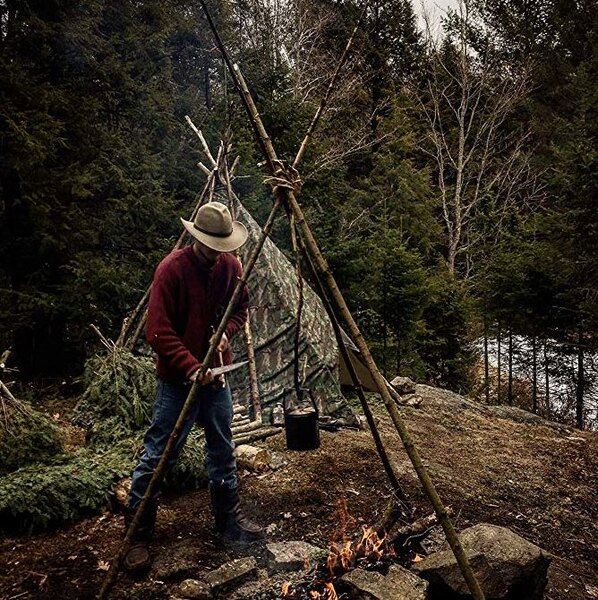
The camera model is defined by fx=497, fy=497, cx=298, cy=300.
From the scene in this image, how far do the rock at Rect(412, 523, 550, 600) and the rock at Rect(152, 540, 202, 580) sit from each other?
1.38 meters

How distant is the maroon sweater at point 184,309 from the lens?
3000 mm

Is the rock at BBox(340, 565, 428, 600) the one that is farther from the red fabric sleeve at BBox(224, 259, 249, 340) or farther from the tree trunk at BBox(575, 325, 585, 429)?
the tree trunk at BBox(575, 325, 585, 429)

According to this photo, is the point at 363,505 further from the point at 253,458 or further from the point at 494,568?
the point at 494,568

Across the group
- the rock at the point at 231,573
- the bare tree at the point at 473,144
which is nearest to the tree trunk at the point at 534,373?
the bare tree at the point at 473,144

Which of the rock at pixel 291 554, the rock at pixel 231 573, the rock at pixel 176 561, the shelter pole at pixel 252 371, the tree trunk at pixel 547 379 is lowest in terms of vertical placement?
the tree trunk at pixel 547 379

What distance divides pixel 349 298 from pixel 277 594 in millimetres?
6609

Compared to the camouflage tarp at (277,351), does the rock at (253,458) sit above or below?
A: below

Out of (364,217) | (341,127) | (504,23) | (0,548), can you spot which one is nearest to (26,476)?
(0,548)

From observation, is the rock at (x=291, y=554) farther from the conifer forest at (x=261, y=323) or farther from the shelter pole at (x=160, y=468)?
the shelter pole at (x=160, y=468)

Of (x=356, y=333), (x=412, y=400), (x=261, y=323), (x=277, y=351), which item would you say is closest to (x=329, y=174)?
(x=412, y=400)

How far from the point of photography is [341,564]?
2.88 m

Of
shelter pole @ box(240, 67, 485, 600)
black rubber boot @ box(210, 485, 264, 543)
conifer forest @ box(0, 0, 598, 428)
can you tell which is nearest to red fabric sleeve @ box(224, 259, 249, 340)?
shelter pole @ box(240, 67, 485, 600)

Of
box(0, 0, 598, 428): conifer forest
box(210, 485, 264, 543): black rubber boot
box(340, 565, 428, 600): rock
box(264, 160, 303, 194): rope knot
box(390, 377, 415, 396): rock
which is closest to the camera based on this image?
box(340, 565, 428, 600): rock

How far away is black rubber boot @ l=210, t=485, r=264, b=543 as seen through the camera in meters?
3.39
